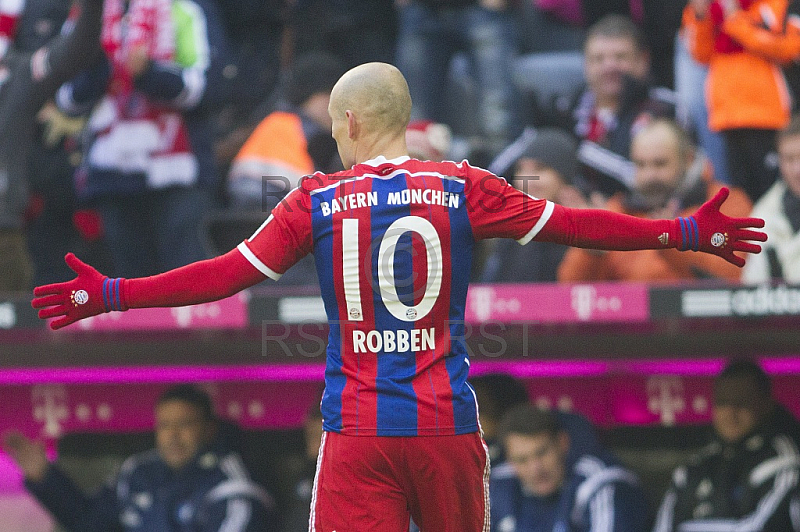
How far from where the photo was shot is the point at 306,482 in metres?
6.55

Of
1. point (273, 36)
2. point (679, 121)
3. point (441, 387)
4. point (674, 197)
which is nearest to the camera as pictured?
point (441, 387)

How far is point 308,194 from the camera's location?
11.0 feet

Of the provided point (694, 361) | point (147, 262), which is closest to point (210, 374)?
point (147, 262)

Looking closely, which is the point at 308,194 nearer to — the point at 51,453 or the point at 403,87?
the point at 403,87

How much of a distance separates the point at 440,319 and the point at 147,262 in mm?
3312

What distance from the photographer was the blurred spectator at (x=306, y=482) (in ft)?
21.0

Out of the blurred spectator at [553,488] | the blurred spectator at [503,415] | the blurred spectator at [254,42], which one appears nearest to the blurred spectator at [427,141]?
the blurred spectator at [503,415]

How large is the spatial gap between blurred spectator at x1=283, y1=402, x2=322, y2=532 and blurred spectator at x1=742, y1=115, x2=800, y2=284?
2289mm

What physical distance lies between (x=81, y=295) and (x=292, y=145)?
315cm

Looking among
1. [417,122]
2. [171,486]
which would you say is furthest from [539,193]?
[171,486]

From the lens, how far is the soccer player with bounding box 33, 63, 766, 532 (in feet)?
10.7

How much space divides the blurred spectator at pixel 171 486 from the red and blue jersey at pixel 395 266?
3.19 meters

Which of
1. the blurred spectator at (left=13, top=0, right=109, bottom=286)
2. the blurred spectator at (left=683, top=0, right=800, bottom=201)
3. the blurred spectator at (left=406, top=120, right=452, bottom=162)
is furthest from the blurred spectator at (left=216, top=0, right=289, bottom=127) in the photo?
the blurred spectator at (left=683, top=0, right=800, bottom=201)

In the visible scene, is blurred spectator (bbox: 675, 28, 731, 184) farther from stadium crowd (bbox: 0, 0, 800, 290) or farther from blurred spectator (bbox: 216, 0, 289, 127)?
blurred spectator (bbox: 216, 0, 289, 127)
